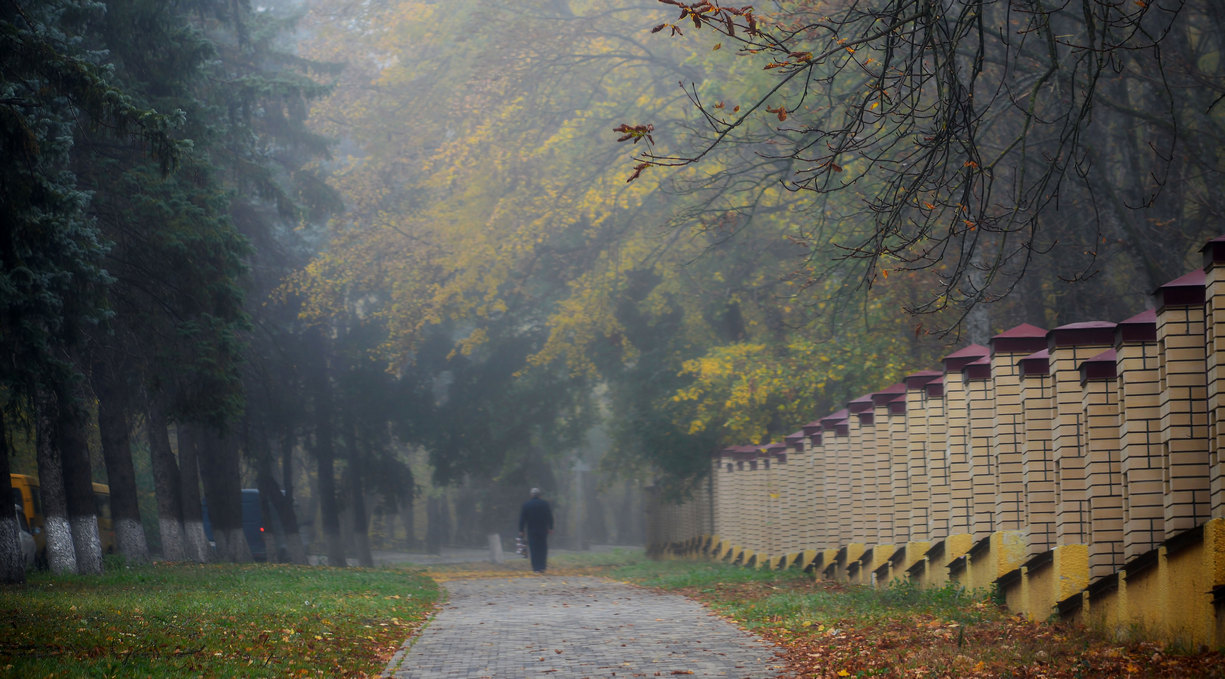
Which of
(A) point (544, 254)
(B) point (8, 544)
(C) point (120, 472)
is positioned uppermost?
(A) point (544, 254)

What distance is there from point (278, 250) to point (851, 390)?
57.8ft

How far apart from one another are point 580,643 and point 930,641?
11.3 feet

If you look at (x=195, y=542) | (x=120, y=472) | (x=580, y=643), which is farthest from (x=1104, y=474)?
(x=195, y=542)

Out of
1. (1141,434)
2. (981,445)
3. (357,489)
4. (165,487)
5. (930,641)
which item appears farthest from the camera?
(357,489)

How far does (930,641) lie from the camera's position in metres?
9.58

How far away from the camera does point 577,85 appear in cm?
3734

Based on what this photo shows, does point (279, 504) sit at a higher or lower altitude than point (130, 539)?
lower

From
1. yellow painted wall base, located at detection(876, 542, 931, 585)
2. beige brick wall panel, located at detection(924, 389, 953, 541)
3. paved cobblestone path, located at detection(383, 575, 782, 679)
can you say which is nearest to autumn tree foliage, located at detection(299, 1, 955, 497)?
yellow painted wall base, located at detection(876, 542, 931, 585)

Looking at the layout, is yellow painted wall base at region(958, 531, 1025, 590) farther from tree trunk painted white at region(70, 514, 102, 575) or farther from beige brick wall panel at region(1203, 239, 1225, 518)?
tree trunk painted white at region(70, 514, 102, 575)

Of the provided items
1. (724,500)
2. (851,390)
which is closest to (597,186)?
(724,500)

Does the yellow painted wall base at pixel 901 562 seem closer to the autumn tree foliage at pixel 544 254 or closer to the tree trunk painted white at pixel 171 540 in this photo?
the autumn tree foliage at pixel 544 254

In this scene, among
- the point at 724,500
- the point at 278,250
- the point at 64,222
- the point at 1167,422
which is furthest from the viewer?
the point at 278,250

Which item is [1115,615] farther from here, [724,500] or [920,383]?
[724,500]

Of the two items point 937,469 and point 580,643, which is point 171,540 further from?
point 937,469
